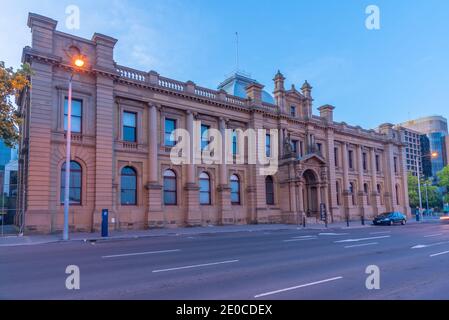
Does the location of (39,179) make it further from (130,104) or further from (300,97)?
(300,97)

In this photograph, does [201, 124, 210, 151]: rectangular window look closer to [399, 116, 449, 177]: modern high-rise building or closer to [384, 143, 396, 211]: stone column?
[384, 143, 396, 211]: stone column

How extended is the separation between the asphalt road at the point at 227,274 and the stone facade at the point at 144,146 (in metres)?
10.7

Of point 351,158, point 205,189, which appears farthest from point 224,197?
point 351,158

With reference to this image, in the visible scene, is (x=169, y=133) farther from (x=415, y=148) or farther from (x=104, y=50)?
(x=415, y=148)

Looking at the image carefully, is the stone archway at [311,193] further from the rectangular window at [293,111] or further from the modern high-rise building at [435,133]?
the modern high-rise building at [435,133]

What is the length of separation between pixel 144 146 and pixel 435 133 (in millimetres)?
152069

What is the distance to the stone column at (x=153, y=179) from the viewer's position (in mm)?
26422

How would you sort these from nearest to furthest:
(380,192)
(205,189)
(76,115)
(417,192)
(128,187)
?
(76,115)
(128,187)
(205,189)
(380,192)
(417,192)

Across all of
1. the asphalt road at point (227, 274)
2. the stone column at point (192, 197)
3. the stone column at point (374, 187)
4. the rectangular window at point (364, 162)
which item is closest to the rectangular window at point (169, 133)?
the stone column at point (192, 197)

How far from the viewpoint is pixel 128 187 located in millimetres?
26500

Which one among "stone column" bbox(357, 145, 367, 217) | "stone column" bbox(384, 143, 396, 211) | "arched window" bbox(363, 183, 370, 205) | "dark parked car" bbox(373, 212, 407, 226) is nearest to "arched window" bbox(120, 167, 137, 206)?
"dark parked car" bbox(373, 212, 407, 226)

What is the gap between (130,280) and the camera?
26.3ft

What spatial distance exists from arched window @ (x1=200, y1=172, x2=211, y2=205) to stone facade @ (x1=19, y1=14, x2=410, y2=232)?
13.8 inches

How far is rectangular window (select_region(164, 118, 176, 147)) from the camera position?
29.2m
